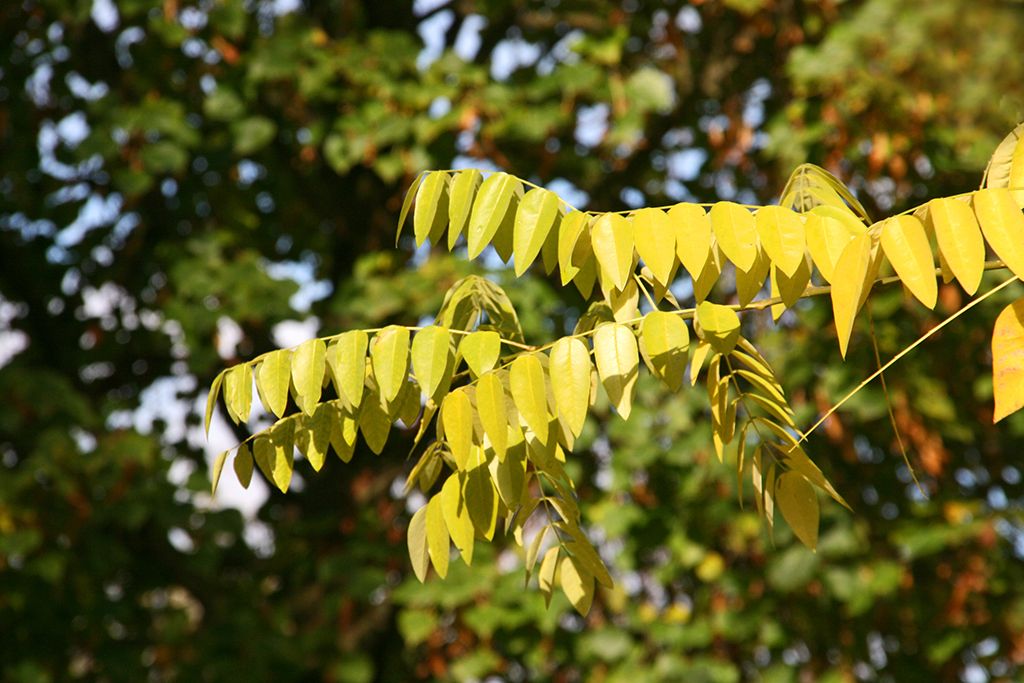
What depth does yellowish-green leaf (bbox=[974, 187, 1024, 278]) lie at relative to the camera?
3.58 feet

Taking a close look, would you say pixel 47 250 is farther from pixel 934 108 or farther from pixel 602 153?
pixel 934 108

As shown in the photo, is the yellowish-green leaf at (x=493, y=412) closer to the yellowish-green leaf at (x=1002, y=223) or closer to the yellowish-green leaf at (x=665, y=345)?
the yellowish-green leaf at (x=665, y=345)

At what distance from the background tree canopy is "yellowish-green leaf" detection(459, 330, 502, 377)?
198 centimetres

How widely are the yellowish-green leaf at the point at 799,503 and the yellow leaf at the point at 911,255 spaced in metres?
0.36

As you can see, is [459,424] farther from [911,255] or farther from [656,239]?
[911,255]

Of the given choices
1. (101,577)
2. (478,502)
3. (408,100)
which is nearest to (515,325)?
(478,502)

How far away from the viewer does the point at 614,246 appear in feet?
4.18

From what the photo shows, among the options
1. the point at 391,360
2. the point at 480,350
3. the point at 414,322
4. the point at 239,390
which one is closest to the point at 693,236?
the point at 480,350

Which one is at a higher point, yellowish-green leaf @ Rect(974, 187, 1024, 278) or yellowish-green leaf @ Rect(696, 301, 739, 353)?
yellowish-green leaf @ Rect(974, 187, 1024, 278)

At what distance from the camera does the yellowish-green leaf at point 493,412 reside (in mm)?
1251

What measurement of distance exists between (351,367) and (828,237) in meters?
0.55

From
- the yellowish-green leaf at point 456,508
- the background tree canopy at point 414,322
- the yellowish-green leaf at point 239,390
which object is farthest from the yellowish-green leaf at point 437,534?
the background tree canopy at point 414,322

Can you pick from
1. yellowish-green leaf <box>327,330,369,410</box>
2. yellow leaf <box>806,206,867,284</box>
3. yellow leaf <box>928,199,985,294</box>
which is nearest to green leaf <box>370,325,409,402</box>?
yellowish-green leaf <box>327,330,369,410</box>

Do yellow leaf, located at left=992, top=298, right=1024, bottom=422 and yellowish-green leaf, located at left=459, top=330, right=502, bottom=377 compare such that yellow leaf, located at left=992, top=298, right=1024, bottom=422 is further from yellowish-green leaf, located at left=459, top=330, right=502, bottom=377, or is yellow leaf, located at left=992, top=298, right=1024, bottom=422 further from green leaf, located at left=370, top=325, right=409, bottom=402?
green leaf, located at left=370, top=325, right=409, bottom=402
